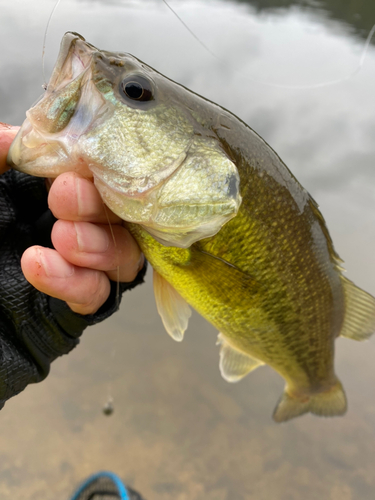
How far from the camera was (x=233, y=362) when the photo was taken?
186 centimetres

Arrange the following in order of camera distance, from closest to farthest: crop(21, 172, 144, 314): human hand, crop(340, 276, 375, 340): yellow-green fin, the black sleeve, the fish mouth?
the fish mouth < crop(21, 172, 144, 314): human hand < the black sleeve < crop(340, 276, 375, 340): yellow-green fin

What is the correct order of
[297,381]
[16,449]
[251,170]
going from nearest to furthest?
[251,170] < [297,381] < [16,449]

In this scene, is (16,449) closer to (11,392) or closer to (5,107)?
(11,392)

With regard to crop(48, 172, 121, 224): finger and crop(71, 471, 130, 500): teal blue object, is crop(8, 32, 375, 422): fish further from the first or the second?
crop(71, 471, 130, 500): teal blue object

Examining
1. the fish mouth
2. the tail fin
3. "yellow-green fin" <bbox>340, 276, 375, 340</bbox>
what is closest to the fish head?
the fish mouth

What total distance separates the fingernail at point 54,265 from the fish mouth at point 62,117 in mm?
258

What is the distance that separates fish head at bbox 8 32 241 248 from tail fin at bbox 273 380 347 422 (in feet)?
5.23

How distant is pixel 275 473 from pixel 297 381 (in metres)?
1.41

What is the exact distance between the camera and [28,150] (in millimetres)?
843

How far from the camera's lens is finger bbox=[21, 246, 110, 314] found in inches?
38.8

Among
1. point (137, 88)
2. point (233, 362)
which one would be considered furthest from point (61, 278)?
point (233, 362)

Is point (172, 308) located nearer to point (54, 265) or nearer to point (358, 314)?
point (54, 265)

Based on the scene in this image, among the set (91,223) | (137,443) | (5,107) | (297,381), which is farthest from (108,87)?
(137,443)

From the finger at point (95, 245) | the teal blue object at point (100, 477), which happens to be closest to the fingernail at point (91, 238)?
the finger at point (95, 245)
